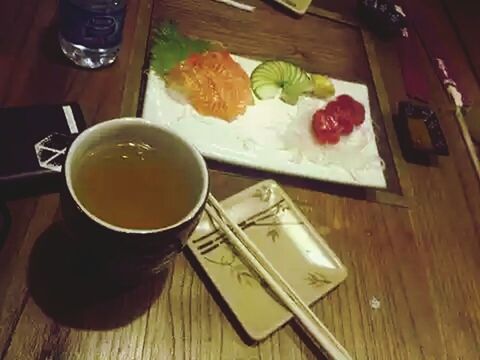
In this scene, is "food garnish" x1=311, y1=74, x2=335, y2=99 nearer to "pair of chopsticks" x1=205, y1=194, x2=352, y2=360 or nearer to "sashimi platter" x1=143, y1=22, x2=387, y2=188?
"sashimi platter" x1=143, y1=22, x2=387, y2=188

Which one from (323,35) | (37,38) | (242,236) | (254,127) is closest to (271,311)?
(242,236)

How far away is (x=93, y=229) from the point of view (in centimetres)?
64

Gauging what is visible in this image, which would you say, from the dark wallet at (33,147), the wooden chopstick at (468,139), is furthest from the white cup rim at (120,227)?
the wooden chopstick at (468,139)

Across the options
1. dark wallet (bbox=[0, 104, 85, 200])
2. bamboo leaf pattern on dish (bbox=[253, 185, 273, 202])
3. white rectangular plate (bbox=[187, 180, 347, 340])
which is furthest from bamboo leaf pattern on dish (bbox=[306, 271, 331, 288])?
dark wallet (bbox=[0, 104, 85, 200])

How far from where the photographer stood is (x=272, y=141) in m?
1.03

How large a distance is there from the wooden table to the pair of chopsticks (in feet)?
0.09

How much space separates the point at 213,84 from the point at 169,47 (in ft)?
0.35

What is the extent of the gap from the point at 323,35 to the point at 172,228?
77 cm

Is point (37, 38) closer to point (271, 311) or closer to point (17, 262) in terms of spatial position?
point (17, 262)

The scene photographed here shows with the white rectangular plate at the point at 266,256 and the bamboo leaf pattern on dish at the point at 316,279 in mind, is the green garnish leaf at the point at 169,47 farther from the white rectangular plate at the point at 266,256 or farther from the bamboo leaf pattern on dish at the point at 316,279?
the bamboo leaf pattern on dish at the point at 316,279

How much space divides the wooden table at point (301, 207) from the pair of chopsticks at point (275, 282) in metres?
0.03

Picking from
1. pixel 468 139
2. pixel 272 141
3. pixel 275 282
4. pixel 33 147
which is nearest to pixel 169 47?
pixel 272 141

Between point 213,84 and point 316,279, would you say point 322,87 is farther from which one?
point 316,279

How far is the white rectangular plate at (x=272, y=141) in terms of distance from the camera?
989mm
